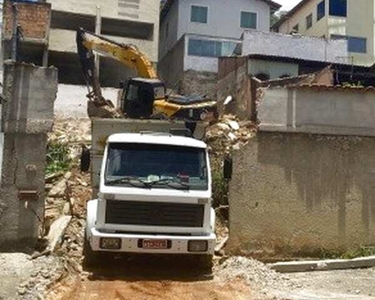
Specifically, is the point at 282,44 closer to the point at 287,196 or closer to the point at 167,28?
the point at 167,28

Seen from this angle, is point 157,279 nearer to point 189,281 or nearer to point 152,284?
point 152,284

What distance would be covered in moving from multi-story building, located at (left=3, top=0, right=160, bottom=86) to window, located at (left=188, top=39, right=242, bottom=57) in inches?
117

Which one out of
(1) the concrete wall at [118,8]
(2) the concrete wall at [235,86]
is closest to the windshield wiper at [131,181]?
(2) the concrete wall at [235,86]

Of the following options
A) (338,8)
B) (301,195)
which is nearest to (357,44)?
(338,8)

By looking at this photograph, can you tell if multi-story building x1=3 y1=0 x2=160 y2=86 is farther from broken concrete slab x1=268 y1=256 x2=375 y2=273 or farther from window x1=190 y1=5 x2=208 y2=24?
broken concrete slab x1=268 y1=256 x2=375 y2=273

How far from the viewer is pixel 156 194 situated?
9234 millimetres

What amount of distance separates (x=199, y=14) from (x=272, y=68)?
10781mm

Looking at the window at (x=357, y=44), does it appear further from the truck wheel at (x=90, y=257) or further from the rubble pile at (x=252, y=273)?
the truck wheel at (x=90, y=257)

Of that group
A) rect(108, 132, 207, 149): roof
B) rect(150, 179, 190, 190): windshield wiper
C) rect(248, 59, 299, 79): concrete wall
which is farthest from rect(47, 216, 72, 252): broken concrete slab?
rect(248, 59, 299, 79): concrete wall

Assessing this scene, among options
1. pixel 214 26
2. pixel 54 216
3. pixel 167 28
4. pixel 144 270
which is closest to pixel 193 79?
pixel 214 26

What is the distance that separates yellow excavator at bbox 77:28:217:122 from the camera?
18922mm

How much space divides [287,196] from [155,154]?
322cm

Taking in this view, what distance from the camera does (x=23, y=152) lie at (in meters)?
10.4

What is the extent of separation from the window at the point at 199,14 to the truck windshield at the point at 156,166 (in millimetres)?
29135
